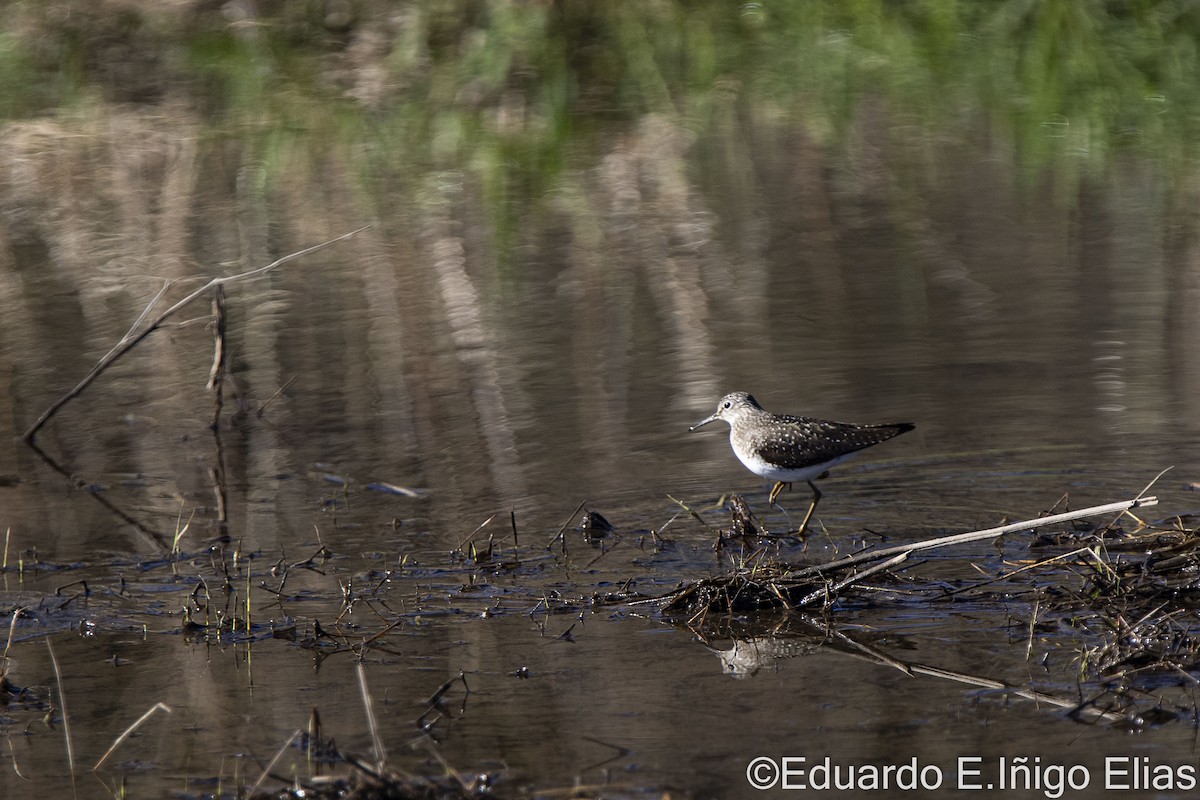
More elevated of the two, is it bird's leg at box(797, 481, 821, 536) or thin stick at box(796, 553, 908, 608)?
thin stick at box(796, 553, 908, 608)

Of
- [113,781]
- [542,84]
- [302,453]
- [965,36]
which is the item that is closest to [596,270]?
[302,453]

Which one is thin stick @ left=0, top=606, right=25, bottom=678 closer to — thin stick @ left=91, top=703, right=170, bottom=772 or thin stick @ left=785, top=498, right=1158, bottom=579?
thin stick @ left=91, top=703, right=170, bottom=772

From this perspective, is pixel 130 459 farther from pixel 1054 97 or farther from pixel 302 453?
pixel 1054 97

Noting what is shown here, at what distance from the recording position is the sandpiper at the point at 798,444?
765 centimetres

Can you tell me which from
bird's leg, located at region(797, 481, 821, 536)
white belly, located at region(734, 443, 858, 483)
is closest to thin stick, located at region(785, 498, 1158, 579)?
bird's leg, located at region(797, 481, 821, 536)

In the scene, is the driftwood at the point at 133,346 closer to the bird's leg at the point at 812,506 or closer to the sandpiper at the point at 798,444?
the sandpiper at the point at 798,444

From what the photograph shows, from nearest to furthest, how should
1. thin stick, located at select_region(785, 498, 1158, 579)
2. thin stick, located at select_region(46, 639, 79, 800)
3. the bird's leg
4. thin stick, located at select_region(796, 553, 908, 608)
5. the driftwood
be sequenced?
thin stick, located at select_region(46, 639, 79, 800), thin stick, located at select_region(785, 498, 1158, 579), thin stick, located at select_region(796, 553, 908, 608), the bird's leg, the driftwood

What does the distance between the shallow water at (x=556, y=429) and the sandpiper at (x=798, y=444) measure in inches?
10.7

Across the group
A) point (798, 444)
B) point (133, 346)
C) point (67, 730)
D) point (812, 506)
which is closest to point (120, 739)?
point (67, 730)

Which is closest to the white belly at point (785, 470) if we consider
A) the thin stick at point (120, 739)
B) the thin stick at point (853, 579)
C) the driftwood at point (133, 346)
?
the thin stick at point (853, 579)

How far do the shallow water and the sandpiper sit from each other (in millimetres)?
271

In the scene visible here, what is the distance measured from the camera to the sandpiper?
7652 mm

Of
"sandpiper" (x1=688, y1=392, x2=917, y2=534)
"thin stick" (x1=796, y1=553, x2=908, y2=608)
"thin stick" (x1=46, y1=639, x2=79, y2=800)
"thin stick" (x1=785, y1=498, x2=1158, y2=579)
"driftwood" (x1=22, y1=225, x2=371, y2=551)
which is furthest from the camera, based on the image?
"driftwood" (x1=22, y1=225, x2=371, y2=551)

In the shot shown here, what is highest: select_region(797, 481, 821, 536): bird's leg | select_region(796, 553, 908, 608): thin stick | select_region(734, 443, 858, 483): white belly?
select_region(796, 553, 908, 608): thin stick
